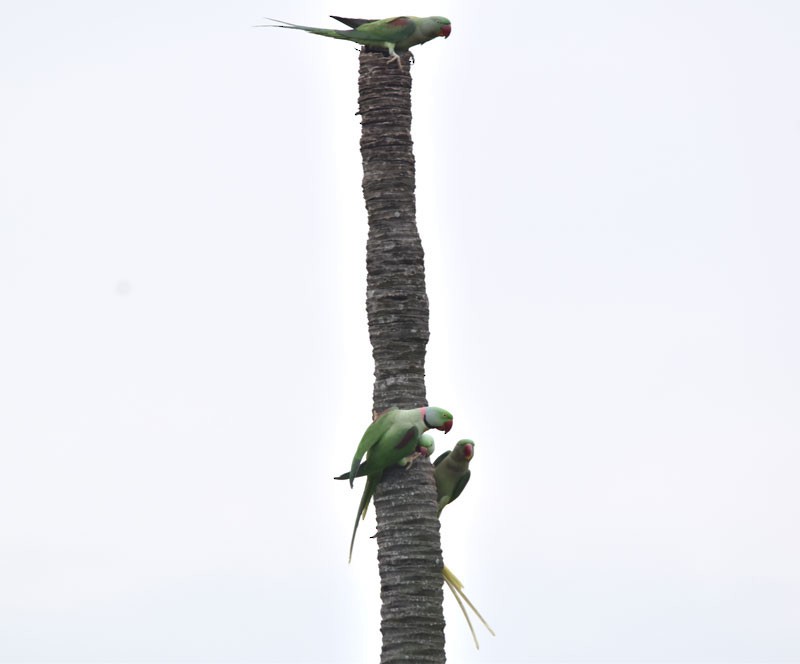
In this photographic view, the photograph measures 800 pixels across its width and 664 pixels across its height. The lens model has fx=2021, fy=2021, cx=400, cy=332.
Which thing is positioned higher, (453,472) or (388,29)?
(388,29)

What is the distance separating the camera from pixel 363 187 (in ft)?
50.7

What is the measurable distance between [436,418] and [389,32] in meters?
2.99

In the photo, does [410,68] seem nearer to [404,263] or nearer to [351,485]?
[404,263]

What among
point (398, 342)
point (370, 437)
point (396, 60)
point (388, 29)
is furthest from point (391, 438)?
point (388, 29)

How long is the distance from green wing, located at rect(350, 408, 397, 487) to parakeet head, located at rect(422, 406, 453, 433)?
273mm

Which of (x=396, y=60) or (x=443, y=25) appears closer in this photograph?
(x=396, y=60)

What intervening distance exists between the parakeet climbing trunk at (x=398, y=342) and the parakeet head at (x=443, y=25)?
0.39 m

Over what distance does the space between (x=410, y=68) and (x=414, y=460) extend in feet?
10.0

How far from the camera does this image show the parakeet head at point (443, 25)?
15703mm

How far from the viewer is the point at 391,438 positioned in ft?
48.8

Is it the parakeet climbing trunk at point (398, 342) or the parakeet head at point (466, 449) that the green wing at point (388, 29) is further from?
the parakeet head at point (466, 449)

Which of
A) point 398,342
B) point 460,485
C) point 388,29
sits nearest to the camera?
point 398,342

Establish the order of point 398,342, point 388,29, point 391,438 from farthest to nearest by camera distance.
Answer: point 388,29, point 398,342, point 391,438

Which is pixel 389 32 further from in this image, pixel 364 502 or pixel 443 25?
pixel 364 502
